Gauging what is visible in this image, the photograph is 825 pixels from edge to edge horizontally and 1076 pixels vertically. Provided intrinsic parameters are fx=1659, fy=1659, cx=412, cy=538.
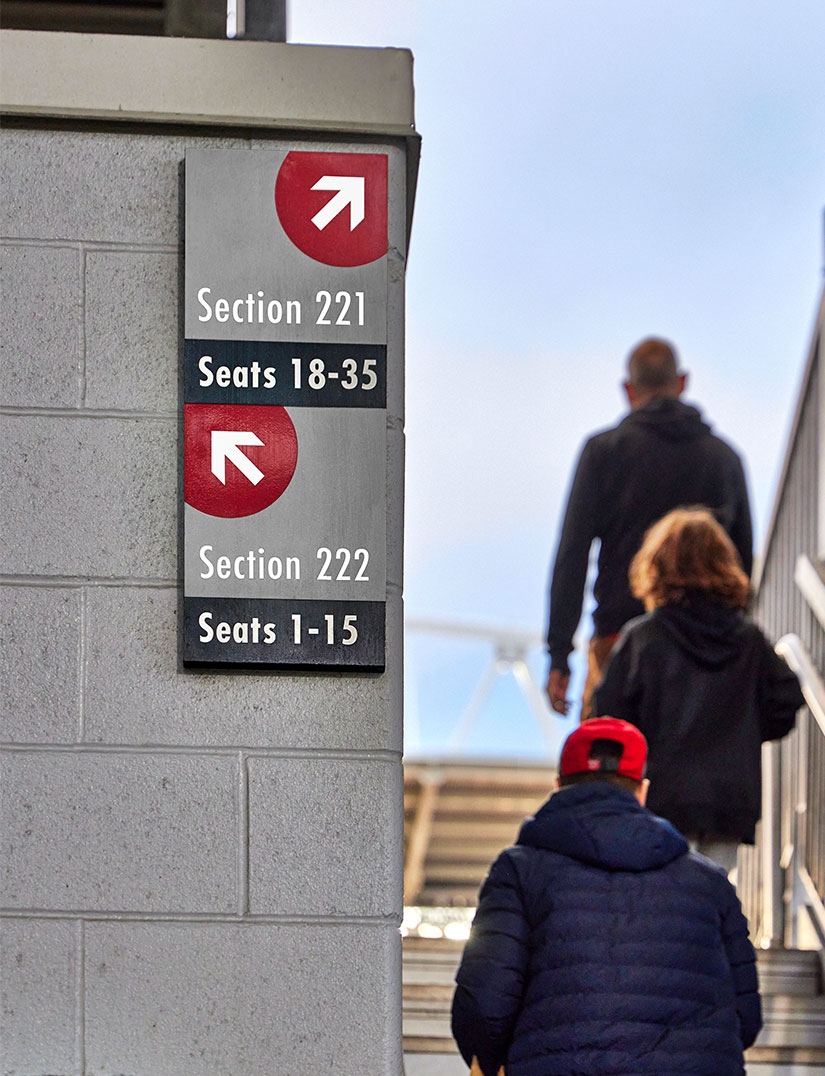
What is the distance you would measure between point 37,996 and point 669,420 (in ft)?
10.0

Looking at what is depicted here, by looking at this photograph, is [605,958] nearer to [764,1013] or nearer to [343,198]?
[343,198]

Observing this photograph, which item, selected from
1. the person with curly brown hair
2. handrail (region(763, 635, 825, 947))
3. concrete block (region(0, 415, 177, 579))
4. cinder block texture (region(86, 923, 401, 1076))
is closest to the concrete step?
handrail (region(763, 635, 825, 947))

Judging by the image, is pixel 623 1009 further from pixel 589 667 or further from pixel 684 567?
pixel 589 667

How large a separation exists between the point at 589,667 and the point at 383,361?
2440 mm

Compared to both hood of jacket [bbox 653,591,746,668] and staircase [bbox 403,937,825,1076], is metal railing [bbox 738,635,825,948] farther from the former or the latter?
hood of jacket [bbox 653,591,746,668]

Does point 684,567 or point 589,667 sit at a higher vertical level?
point 684,567

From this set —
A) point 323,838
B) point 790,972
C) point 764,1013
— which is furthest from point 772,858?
point 323,838

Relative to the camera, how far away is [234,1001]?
275 centimetres

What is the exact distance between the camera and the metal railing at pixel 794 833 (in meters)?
5.53

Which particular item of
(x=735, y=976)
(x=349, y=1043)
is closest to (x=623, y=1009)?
(x=735, y=976)

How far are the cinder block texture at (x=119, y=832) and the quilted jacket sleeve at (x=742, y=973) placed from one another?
3.24ft

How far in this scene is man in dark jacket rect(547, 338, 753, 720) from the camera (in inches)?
199

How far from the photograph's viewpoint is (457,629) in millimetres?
58188

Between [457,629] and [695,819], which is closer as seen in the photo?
[695,819]
